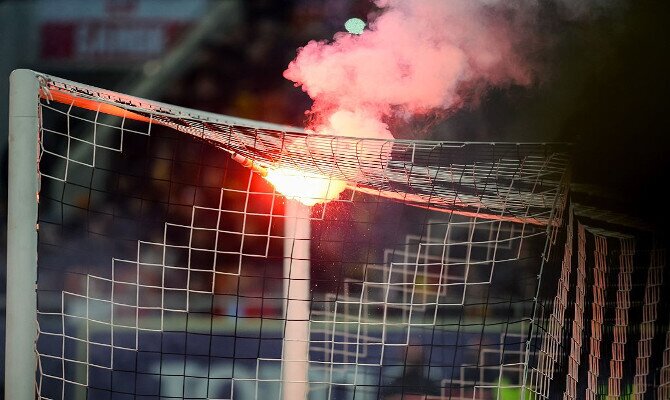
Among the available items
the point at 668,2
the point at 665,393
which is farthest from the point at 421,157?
the point at 665,393

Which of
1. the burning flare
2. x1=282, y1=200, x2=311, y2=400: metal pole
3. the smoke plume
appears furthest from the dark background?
x1=282, y1=200, x2=311, y2=400: metal pole

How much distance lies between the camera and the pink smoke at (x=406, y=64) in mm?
1711

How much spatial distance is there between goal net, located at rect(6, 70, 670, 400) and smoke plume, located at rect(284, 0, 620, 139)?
187 millimetres

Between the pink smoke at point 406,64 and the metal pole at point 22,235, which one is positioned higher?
the pink smoke at point 406,64

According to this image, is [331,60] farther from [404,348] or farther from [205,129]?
[404,348]

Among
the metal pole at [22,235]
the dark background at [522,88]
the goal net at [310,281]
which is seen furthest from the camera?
the goal net at [310,281]

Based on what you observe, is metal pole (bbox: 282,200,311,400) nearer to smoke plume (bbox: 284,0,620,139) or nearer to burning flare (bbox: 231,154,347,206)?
burning flare (bbox: 231,154,347,206)

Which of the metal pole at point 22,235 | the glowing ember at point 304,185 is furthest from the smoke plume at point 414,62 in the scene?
the metal pole at point 22,235

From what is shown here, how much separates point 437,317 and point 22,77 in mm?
1266

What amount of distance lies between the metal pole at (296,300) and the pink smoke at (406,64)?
289 mm

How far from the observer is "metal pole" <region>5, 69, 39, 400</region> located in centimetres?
149

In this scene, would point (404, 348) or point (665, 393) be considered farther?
point (404, 348)

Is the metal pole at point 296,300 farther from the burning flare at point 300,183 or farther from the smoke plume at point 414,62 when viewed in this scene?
the smoke plume at point 414,62

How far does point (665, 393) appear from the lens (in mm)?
1708
